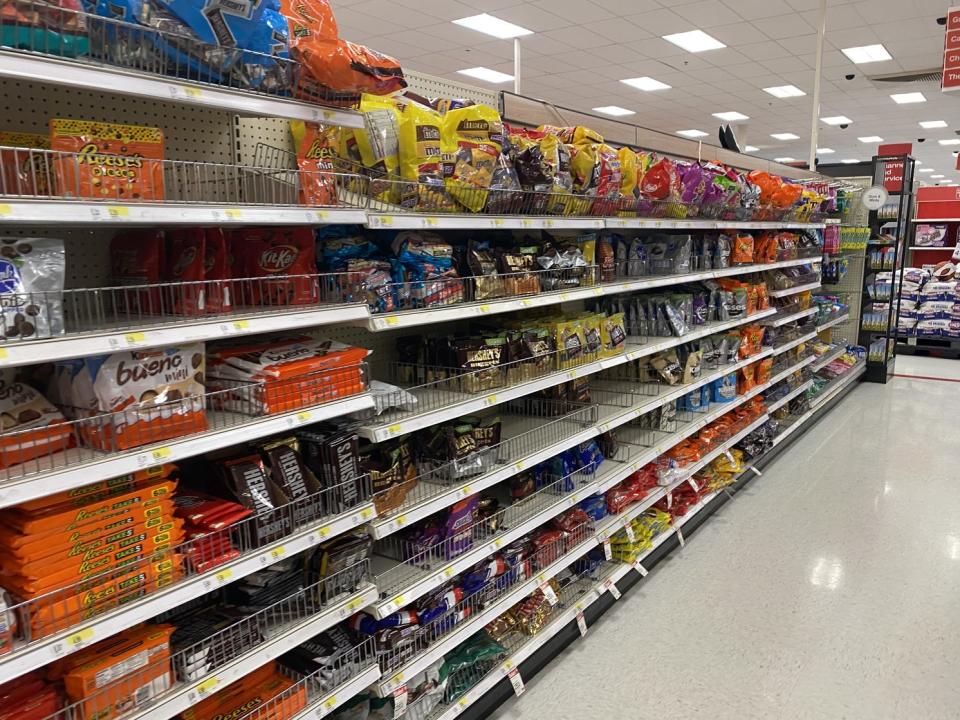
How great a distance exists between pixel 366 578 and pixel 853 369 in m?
7.06

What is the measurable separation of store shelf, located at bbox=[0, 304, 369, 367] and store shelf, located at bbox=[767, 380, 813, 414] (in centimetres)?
426

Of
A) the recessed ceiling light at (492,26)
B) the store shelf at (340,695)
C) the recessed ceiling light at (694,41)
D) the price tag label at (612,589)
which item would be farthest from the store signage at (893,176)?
the store shelf at (340,695)

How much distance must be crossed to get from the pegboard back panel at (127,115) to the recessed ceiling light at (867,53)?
8.90 m

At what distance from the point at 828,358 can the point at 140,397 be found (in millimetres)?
6645

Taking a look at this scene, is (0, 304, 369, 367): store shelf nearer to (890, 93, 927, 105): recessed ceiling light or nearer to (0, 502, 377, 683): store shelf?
Result: (0, 502, 377, 683): store shelf

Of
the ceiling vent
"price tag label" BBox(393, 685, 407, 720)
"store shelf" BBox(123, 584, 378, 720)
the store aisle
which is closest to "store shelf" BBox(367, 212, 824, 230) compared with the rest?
"store shelf" BBox(123, 584, 378, 720)

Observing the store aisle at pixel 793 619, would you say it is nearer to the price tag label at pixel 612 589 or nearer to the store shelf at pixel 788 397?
the price tag label at pixel 612 589

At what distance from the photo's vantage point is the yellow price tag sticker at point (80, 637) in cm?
124

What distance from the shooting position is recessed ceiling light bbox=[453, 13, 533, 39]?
7.35 metres

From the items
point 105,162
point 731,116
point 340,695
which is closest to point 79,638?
point 340,695

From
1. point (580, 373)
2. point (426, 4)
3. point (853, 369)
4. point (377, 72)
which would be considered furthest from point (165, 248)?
point (853, 369)

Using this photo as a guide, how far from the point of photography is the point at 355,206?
177 centimetres

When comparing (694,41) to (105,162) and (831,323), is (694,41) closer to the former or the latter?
(831,323)

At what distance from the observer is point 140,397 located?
4.59 feet
